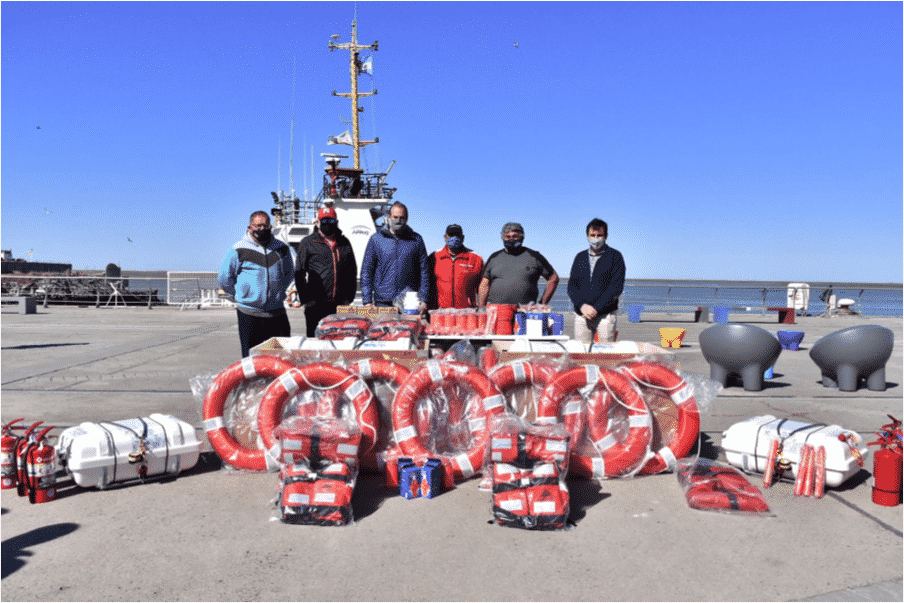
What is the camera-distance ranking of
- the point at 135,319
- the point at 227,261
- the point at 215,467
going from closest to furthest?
the point at 215,467 → the point at 227,261 → the point at 135,319

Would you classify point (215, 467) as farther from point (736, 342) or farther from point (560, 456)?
point (736, 342)

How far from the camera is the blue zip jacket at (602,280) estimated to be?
245 inches

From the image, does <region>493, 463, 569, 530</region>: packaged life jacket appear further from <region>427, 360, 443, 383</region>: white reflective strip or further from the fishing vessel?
the fishing vessel

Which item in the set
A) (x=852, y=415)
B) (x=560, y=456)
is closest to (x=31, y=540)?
(x=560, y=456)

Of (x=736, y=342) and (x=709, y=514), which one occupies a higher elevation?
(x=736, y=342)

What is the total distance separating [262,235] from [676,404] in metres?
3.86

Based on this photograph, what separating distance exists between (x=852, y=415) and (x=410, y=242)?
5183 millimetres

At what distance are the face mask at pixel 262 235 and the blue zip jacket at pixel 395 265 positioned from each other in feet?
4.65

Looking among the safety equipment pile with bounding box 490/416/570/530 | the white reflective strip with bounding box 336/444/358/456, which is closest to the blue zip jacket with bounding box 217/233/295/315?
the white reflective strip with bounding box 336/444/358/456


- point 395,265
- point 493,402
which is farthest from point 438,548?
point 395,265

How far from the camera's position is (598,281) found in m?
6.23

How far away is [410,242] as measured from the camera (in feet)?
22.8

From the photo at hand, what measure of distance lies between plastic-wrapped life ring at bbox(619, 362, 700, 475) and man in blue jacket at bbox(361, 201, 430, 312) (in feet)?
8.94

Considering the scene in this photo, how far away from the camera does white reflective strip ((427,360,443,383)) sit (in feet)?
15.3
